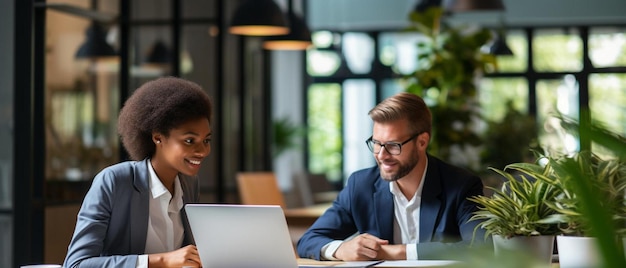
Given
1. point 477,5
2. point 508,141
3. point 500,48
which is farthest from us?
point 500,48

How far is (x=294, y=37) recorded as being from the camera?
8516 mm

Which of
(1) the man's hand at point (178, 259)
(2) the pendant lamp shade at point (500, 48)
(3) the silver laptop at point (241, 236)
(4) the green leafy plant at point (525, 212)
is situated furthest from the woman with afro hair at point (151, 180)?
(2) the pendant lamp shade at point (500, 48)

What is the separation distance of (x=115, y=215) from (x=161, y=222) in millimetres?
170

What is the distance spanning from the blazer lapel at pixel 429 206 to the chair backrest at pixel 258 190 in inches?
120

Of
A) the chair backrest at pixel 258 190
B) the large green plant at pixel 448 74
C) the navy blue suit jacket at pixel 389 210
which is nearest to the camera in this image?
the navy blue suit jacket at pixel 389 210

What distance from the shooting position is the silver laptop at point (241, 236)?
98.2 inches

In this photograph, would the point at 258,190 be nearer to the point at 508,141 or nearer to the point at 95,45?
the point at 95,45

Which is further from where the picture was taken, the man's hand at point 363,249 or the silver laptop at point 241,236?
the man's hand at point 363,249

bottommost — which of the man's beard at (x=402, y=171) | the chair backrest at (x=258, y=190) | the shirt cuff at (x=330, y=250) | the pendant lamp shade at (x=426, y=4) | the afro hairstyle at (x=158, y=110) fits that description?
the chair backrest at (x=258, y=190)

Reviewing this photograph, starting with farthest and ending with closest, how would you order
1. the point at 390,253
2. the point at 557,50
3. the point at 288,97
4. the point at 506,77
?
the point at 288,97, the point at 506,77, the point at 557,50, the point at 390,253

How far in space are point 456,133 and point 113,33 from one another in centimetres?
297

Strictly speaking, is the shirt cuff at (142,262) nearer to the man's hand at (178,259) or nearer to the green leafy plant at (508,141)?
the man's hand at (178,259)

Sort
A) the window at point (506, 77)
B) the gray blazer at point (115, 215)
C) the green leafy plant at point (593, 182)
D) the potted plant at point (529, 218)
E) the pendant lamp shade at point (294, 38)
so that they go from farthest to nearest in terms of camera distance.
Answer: the window at point (506, 77) < the pendant lamp shade at point (294, 38) < the gray blazer at point (115, 215) < the potted plant at point (529, 218) < the green leafy plant at point (593, 182)

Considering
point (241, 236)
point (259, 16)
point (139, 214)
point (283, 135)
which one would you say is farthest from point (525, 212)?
point (283, 135)
